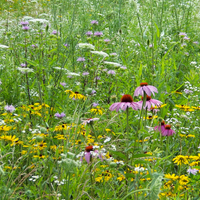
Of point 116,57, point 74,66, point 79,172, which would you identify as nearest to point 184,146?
point 79,172

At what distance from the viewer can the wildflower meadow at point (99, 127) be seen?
135cm

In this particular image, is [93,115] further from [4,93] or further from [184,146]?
[4,93]

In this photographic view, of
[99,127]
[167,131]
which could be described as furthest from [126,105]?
[99,127]

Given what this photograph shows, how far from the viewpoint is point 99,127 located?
2150mm

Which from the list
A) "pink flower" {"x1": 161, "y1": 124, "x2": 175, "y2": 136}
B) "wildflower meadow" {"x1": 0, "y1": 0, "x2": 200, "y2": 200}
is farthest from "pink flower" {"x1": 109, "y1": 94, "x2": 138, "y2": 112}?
"pink flower" {"x1": 161, "y1": 124, "x2": 175, "y2": 136}

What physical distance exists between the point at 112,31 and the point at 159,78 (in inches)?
96.6

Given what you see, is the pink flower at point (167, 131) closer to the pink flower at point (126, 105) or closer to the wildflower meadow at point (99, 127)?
the wildflower meadow at point (99, 127)

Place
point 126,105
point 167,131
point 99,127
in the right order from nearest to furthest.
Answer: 1. point 126,105
2. point 167,131
3. point 99,127

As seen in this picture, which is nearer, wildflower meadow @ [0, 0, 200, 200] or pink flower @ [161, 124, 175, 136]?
wildflower meadow @ [0, 0, 200, 200]

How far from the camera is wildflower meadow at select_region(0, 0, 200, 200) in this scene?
1352 mm

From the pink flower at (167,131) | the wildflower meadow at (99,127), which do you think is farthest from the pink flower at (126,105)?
the pink flower at (167,131)

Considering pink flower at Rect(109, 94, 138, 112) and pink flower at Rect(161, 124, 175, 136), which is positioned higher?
pink flower at Rect(109, 94, 138, 112)

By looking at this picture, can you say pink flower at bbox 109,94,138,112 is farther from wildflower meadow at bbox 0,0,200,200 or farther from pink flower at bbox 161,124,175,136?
pink flower at bbox 161,124,175,136

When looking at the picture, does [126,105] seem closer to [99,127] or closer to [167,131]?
[167,131]
